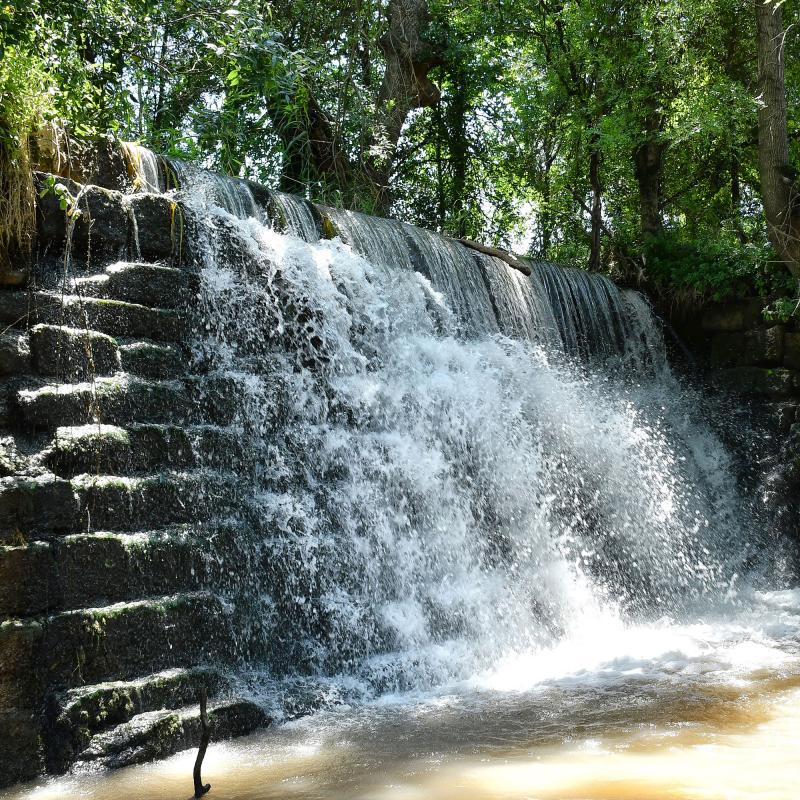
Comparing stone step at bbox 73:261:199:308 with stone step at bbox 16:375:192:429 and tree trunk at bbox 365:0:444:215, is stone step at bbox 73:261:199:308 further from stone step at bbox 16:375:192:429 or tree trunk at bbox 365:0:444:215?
tree trunk at bbox 365:0:444:215

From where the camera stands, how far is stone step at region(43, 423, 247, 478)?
14.7ft

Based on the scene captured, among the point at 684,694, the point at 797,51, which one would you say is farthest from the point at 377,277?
the point at 797,51

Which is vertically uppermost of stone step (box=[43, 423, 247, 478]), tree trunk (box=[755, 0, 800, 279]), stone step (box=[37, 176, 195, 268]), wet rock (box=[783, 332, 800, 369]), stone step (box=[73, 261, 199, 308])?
tree trunk (box=[755, 0, 800, 279])

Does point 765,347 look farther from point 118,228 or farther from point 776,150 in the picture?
point 118,228

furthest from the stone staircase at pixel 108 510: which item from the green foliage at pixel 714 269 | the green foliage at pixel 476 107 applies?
the green foliage at pixel 714 269

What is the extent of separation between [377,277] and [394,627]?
2.99 m

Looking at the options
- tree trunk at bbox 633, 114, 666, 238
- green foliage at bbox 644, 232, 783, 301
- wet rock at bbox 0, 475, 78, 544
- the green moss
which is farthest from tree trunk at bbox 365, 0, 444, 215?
wet rock at bbox 0, 475, 78, 544

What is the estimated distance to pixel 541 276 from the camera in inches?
390

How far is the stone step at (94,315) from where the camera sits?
4.68m

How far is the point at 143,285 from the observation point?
5367 millimetres

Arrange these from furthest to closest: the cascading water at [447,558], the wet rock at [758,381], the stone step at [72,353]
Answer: the wet rock at [758,381] → the stone step at [72,353] → the cascading water at [447,558]

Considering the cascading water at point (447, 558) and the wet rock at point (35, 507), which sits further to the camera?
the wet rock at point (35, 507)

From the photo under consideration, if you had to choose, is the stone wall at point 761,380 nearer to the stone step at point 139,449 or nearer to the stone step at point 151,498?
the stone step at point 139,449

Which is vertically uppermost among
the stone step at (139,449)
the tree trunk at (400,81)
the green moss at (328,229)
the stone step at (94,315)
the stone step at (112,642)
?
the tree trunk at (400,81)
